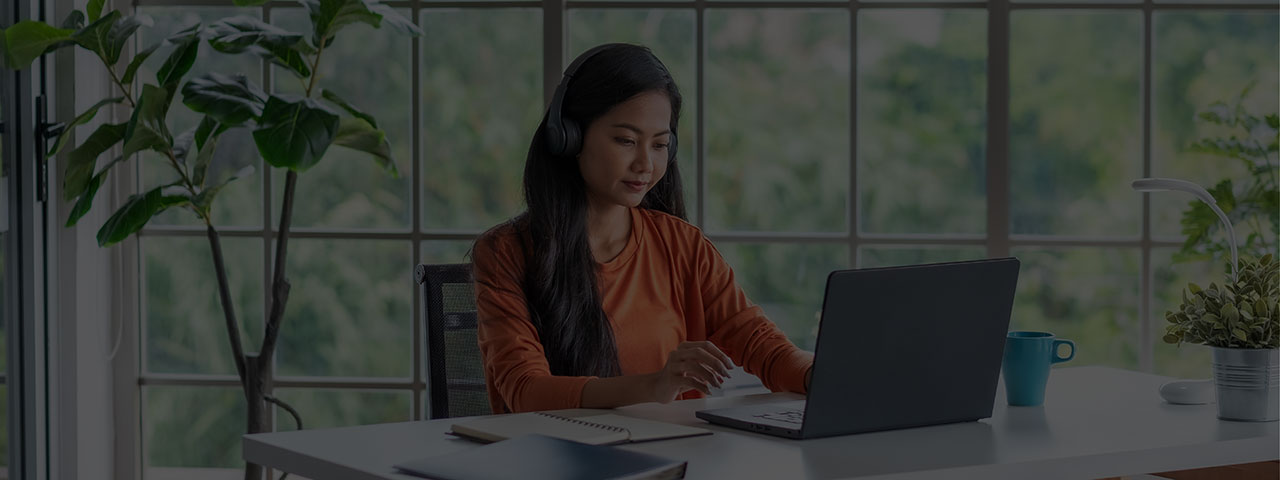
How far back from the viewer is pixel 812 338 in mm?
3436

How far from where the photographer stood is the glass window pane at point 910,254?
334 centimetres

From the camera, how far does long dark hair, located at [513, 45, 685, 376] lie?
5.99 feet

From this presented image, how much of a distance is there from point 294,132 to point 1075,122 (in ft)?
6.81

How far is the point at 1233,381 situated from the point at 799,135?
6.29 feet

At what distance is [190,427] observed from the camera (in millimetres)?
3424

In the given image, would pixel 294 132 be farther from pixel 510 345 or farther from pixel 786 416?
pixel 786 416

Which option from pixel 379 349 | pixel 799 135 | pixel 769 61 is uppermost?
pixel 769 61

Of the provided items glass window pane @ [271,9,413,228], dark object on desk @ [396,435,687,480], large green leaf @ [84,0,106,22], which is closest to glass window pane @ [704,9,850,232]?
glass window pane @ [271,9,413,228]

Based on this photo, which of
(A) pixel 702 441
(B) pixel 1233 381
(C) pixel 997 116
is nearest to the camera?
(A) pixel 702 441

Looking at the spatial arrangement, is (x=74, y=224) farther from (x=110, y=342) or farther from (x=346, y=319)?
(x=346, y=319)

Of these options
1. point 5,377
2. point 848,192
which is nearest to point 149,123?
point 5,377

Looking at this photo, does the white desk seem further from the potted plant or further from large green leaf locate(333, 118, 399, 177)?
large green leaf locate(333, 118, 399, 177)

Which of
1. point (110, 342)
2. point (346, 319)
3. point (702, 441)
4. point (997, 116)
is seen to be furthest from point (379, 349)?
point (702, 441)

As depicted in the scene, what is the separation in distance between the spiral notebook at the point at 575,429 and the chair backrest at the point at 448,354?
0.56m
